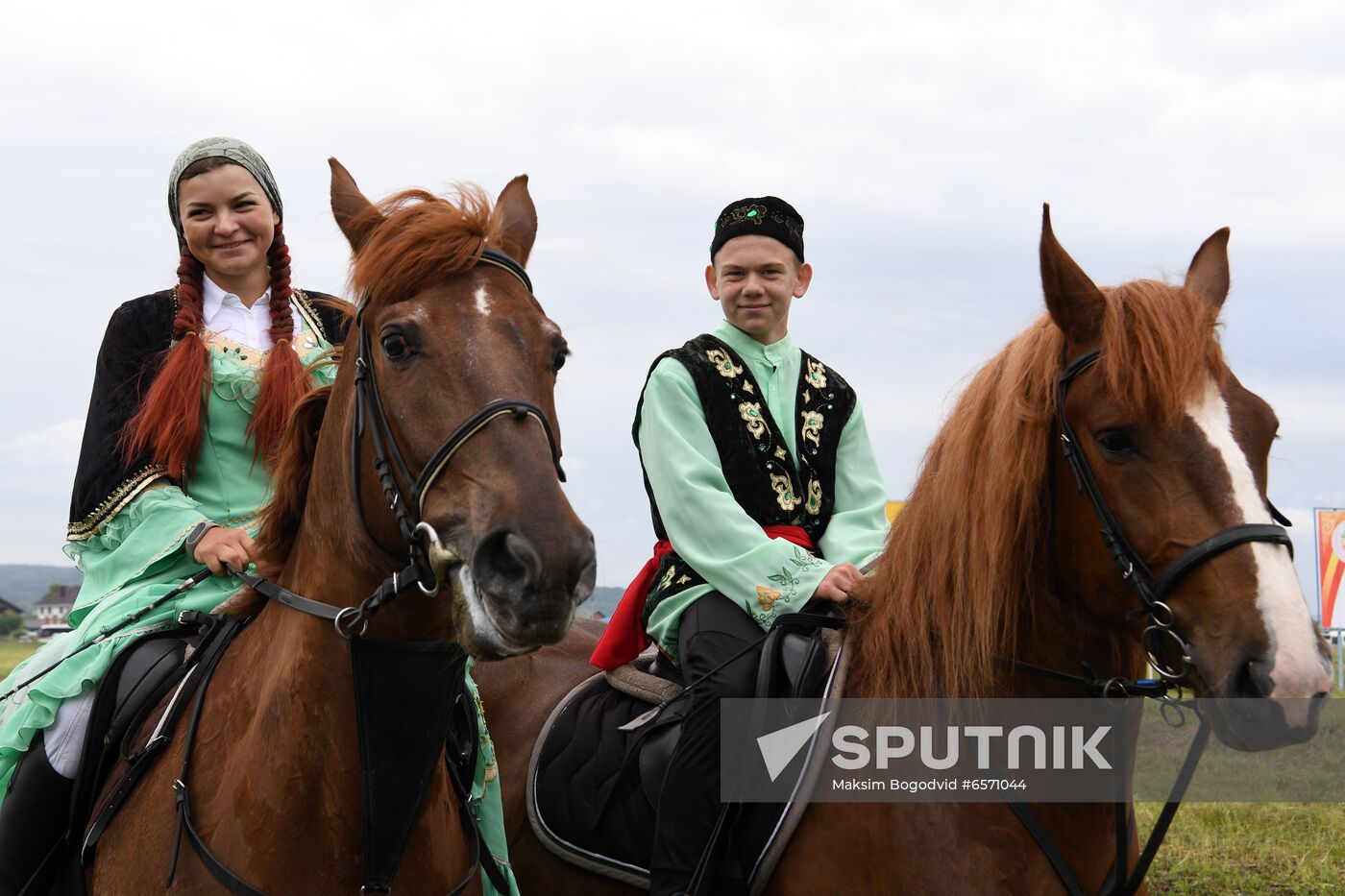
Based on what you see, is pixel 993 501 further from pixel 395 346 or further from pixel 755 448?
pixel 395 346

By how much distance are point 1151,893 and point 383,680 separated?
5813 mm

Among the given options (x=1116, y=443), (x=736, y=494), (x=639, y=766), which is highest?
(x=1116, y=443)

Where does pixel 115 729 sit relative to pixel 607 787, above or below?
above

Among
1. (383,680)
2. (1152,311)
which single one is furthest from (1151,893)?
(383,680)

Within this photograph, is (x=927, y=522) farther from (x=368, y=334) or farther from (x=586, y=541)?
(x=368, y=334)

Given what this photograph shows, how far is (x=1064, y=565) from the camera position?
3365mm

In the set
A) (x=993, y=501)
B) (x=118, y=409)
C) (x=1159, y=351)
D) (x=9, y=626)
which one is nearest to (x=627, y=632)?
(x=993, y=501)

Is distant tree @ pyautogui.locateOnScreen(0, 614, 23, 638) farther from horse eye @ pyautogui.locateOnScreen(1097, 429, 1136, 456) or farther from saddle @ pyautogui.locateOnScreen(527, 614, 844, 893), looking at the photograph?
horse eye @ pyautogui.locateOnScreen(1097, 429, 1136, 456)

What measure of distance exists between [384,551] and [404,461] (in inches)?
10.8

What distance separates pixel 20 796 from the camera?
3.54 metres

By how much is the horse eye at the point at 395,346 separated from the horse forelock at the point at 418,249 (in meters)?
0.13

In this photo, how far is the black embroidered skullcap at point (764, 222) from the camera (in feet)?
14.9

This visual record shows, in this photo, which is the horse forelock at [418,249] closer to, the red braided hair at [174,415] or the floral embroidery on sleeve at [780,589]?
the red braided hair at [174,415]

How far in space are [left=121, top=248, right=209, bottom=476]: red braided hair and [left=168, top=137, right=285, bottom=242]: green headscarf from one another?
590mm
